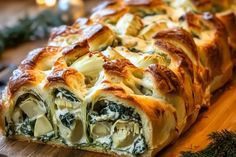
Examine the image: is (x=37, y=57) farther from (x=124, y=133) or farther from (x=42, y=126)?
(x=124, y=133)

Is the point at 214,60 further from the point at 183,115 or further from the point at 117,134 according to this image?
the point at 117,134

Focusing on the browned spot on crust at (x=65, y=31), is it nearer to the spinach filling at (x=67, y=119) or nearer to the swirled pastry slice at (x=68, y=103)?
the swirled pastry slice at (x=68, y=103)

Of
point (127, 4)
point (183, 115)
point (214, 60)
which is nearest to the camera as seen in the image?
point (183, 115)

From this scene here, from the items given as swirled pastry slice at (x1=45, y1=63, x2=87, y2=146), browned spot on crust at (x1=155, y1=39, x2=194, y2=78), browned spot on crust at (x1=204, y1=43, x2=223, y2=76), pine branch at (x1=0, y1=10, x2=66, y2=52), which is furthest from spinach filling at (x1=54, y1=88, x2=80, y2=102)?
pine branch at (x1=0, y1=10, x2=66, y2=52)

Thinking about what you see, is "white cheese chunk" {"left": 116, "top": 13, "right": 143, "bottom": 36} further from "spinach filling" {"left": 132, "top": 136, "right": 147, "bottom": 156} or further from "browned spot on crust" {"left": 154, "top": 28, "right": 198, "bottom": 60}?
"spinach filling" {"left": 132, "top": 136, "right": 147, "bottom": 156}

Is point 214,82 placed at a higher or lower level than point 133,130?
lower

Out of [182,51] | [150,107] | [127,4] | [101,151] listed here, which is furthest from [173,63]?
[127,4]

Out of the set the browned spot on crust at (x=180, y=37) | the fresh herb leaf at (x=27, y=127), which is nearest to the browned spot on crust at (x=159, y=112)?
the browned spot on crust at (x=180, y=37)
